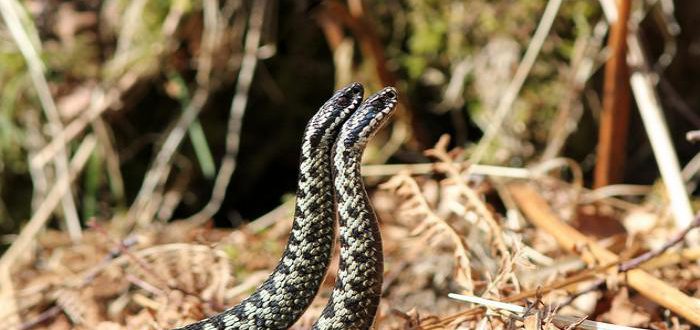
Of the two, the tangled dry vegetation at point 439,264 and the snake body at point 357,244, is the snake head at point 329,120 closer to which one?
the snake body at point 357,244

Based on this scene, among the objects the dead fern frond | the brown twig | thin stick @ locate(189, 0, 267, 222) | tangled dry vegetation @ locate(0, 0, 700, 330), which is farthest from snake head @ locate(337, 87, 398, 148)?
thin stick @ locate(189, 0, 267, 222)

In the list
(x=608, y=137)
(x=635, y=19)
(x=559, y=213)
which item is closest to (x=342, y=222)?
(x=559, y=213)

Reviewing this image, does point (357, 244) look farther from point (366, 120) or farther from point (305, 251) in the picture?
point (366, 120)

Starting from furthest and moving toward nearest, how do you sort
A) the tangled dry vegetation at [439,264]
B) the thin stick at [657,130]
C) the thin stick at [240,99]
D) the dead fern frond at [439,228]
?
the thin stick at [240,99], the thin stick at [657,130], the tangled dry vegetation at [439,264], the dead fern frond at [439,228]

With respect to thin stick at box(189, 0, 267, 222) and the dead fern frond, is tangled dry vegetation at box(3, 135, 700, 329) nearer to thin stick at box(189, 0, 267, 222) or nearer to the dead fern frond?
the dead fern frond

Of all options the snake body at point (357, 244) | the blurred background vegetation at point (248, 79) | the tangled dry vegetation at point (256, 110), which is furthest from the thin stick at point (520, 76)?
the snake body at point (357, 244)
